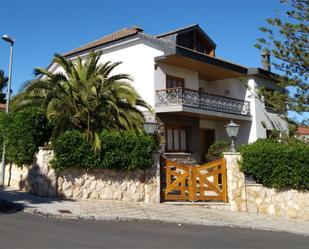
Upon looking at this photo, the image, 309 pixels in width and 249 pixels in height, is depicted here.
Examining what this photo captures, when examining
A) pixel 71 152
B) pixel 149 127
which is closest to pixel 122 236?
pixel 71 152

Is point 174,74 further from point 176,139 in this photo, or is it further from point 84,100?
point 84,100

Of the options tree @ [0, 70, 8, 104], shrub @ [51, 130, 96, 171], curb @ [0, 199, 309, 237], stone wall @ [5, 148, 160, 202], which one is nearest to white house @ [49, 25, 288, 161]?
stone wall @ [5, 148, 160, 202]

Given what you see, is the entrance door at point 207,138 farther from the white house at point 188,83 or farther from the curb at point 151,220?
the curb at point 151,220

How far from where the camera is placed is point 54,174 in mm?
13133

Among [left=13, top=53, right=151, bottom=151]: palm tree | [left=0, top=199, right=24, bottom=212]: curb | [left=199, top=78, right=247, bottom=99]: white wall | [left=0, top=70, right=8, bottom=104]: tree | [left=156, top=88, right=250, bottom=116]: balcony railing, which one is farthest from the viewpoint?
[left=0, top=70, right=8, bottom=104]: tree

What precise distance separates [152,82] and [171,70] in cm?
182

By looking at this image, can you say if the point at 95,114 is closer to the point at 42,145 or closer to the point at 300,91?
the point at 42,145

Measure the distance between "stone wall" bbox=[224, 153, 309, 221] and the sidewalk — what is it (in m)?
0.54

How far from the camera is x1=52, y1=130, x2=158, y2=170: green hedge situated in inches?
512

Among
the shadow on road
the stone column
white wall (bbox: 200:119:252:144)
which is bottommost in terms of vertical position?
the shadow on road

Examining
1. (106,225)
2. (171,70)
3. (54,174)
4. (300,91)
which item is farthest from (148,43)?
(106,225)

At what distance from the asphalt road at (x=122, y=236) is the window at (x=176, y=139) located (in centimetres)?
1074

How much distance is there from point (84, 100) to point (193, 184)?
5.51 m

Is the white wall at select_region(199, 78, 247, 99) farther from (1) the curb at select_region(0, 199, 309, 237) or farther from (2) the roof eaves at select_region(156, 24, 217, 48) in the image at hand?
(1) the curb at select_region(0, 199, 309, 237)
